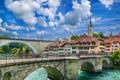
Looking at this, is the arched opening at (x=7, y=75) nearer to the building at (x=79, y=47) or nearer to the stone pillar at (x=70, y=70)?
the stone pillar at (x=70, y=70)

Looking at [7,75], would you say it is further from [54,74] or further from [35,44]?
[35,44]

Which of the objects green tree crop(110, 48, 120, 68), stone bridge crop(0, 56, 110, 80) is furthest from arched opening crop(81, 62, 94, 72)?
green tree crop(110, 48, 120, 68)

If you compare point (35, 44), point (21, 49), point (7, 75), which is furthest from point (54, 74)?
point (21, 49)

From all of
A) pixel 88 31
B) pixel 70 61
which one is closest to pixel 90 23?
pixel 88 31

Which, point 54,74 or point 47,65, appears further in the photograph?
point 54,74

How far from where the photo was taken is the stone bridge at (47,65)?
28.6 meters

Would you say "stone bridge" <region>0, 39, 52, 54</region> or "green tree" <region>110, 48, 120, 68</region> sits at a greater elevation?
"stone bridge" <region>0, 39, 52, 54</region>

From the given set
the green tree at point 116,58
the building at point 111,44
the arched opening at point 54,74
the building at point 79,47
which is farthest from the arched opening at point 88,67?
the building at point 111,44

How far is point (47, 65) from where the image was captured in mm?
39438

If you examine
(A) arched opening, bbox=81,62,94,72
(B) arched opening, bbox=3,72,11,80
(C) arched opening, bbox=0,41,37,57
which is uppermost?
(C) arched opening, bbox=0,41,37,57

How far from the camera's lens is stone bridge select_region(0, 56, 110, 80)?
2859 cm

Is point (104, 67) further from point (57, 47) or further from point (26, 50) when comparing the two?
point (26, 50)

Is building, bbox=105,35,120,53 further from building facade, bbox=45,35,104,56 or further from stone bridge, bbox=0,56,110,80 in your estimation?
stone bridge, bbox=0,56,110,80

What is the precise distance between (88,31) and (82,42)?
1105 inches
